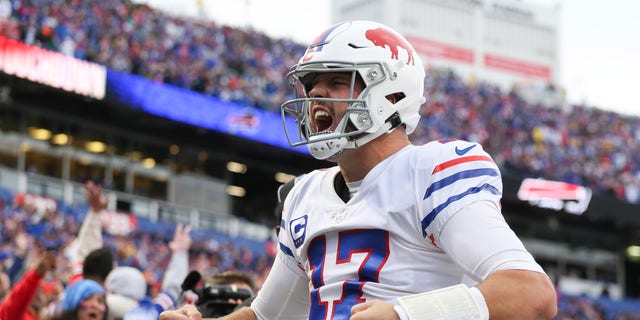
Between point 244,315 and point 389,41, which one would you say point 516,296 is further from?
point 244,315

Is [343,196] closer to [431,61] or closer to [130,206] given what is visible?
[130,206]

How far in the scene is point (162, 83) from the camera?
2262 centimetres

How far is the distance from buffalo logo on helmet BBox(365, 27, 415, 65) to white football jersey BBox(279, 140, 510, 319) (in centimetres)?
28

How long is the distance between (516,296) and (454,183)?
1.10ft

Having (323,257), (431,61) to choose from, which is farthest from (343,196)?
(431,61)

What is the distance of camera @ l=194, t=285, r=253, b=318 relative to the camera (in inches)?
168

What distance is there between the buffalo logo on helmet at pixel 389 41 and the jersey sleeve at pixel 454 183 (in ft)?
1.35

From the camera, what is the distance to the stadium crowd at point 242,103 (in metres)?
18.7

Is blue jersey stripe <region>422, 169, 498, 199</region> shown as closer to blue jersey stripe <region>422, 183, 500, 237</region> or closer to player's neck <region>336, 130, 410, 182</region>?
blue jersey stripe <region>422, 183, 500, 237</region>

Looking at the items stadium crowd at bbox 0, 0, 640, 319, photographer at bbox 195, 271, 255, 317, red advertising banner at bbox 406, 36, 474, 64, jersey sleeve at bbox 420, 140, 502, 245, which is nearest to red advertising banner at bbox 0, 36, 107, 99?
stadium crowd at bbox 0, 0, 640, 319

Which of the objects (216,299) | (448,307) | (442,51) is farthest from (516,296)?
(442,51)

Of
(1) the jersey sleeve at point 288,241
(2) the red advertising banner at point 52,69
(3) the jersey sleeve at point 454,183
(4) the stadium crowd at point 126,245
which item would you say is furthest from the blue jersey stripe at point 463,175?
(2) the red advertising banner at point 52,69

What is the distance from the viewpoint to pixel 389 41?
9.66 ft

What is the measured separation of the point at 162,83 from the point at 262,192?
276 inches
